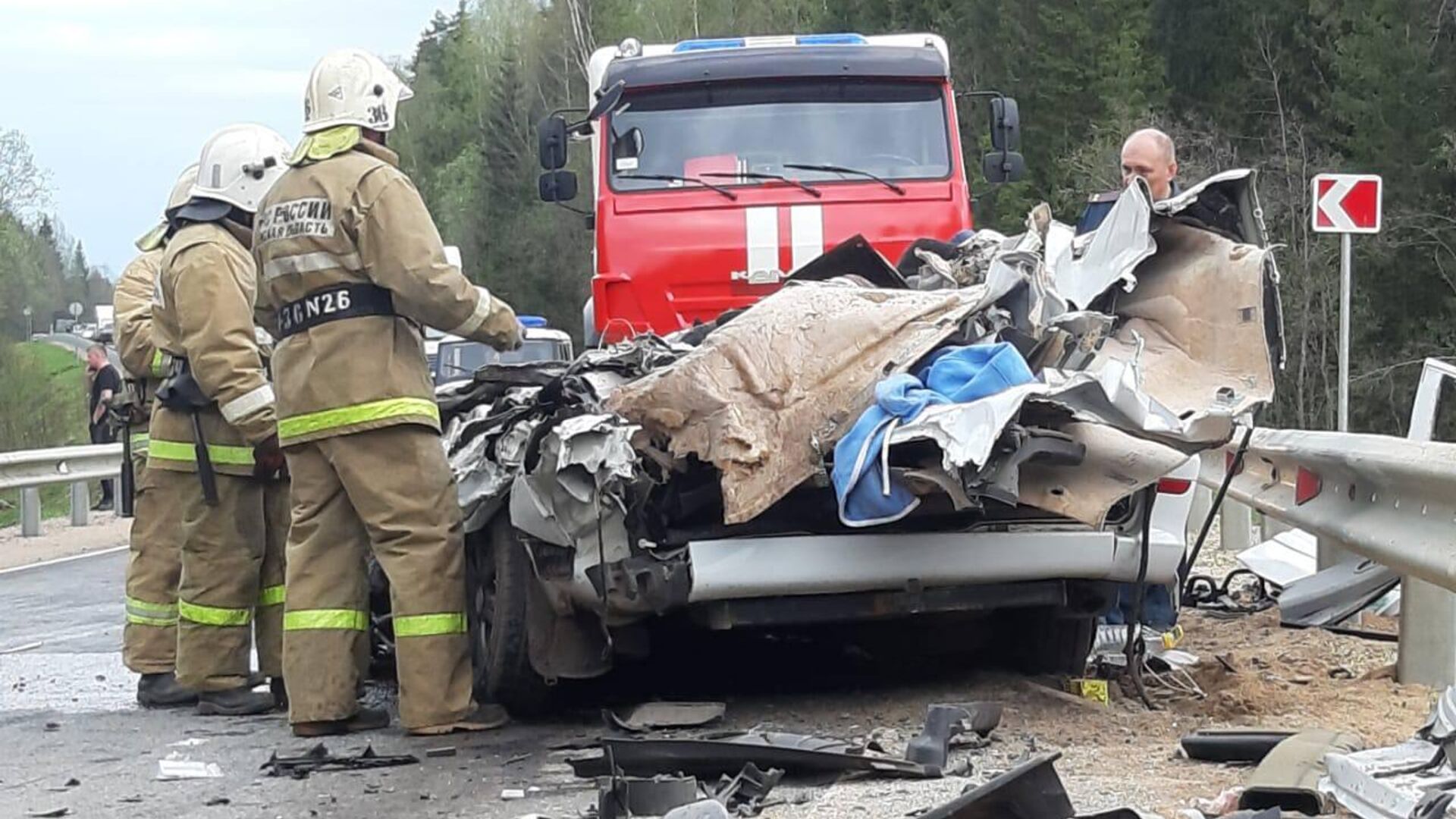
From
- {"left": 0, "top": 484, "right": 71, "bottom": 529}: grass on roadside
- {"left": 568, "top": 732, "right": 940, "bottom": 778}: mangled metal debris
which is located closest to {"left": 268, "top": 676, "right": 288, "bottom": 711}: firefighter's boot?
{"left": 568, "top": 732, "right": 940, "bottom": 778}: mangled metal debris

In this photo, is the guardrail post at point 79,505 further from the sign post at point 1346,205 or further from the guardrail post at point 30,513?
the sign post at point 1346,205

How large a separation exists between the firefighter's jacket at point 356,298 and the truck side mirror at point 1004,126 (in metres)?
5.25

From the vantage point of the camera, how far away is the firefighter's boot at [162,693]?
6.96m

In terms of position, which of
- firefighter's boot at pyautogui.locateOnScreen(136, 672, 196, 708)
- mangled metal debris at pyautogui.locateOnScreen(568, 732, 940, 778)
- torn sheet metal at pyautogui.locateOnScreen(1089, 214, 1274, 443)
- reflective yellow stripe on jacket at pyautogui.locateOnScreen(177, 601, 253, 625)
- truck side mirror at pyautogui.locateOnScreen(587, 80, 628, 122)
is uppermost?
truck side mirror at pyautogui.locateOnScreen(587, 80, 628, 122)

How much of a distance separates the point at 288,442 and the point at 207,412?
1147mm

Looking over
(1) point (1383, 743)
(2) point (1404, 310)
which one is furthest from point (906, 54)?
Result: (2) point (1404, 310)

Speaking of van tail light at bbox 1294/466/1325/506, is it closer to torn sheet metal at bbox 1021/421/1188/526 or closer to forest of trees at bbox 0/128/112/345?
torn sheet metal at bbox 1021/421/1188/526

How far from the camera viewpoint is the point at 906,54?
9.52 m

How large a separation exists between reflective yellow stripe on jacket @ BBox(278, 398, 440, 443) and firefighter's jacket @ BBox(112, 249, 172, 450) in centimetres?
163

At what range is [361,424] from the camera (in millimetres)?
5867

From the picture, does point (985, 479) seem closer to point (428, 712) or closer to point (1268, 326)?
point (1268, 326)

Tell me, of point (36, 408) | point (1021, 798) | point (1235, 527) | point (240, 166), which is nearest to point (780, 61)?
point (240, 166)

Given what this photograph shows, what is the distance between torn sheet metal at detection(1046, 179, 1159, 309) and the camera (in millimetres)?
5340

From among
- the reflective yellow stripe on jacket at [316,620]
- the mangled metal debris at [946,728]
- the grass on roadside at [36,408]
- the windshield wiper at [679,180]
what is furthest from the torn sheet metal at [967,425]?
the grass on roadside at [36,408]
